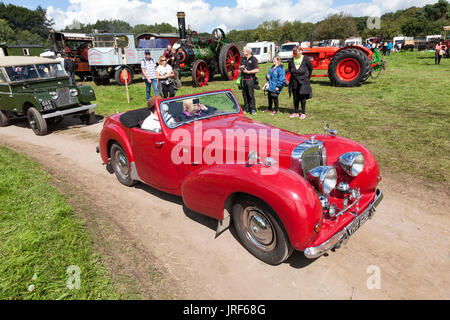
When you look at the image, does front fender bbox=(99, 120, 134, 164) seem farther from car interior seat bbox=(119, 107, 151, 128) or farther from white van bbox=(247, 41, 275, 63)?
white van bbox=(247, 41, 275, 63)

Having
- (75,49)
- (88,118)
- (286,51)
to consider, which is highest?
(75,49)

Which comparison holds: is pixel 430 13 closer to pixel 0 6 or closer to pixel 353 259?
pixel 353 259

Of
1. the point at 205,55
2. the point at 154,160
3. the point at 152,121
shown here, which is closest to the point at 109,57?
the point at 205,55

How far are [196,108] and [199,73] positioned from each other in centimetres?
1049

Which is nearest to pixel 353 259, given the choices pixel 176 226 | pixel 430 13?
pixel 176 226

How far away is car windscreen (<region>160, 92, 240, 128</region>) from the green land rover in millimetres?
5713

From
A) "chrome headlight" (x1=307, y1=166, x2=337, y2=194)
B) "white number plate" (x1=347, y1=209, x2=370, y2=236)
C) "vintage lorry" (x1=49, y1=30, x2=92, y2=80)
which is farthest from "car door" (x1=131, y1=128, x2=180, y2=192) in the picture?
"vintage lorry" (x1=49, y1=30, x2=92, y2=80)

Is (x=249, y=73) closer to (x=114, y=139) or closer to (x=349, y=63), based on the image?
(x=114, y=139)

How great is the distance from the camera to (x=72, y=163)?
5727 millimetres

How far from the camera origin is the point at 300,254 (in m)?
2.92

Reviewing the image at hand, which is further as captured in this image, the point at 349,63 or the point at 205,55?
the point at 205,55

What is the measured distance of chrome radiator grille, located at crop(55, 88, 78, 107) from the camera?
806 centimetres

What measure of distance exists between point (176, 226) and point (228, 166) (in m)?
1.16

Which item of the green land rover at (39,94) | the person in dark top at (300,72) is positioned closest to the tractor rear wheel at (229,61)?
the person in dark top at (300,72)
